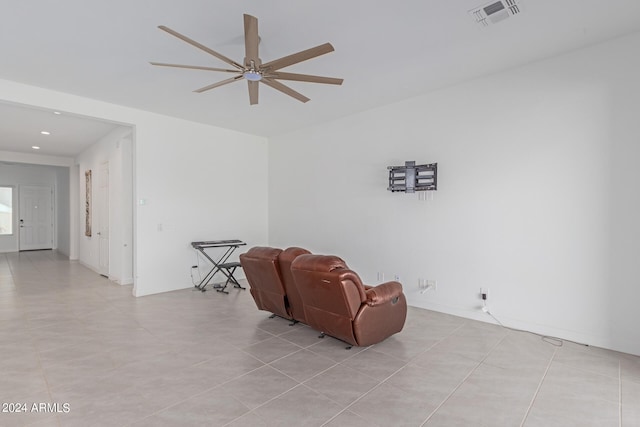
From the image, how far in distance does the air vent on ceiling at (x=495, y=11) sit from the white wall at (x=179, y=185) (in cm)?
489

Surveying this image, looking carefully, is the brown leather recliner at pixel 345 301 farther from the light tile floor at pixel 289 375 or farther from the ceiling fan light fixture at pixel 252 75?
the ceiling fan light fixture at pixel 252 75

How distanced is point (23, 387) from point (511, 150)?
17.0 ft

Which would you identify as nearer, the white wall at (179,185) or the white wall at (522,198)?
the white wall at (522,198)

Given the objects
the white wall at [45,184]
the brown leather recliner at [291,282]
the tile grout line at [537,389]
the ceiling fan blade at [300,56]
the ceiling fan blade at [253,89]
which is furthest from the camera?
the white wall at [45,184]

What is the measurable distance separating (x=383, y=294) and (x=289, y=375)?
1130 millimetres

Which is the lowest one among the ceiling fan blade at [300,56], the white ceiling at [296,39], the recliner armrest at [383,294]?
the recliner armrest at [383,294]

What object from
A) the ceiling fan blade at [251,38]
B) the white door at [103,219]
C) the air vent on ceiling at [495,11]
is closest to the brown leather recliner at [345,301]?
the ceiling fan blade at [251,38]

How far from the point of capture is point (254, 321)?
3984 mm

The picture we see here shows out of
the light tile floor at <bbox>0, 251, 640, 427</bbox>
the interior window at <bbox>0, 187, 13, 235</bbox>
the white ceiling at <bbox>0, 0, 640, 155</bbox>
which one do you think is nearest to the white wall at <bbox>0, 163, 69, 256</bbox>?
the interior window at <bbox>0, 187, 13, 235</bbox>

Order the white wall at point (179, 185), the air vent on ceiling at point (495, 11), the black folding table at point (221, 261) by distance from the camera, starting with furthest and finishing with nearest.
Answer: the black folding table at point (221, 261), the white wall at point (179, 185), the air vent on ceiling at point (495, 11)

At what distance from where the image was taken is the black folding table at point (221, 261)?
5598 millimetres

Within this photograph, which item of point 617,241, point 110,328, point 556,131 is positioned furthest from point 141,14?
point 617,241

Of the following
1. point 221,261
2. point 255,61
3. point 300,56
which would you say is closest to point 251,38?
point 255,61

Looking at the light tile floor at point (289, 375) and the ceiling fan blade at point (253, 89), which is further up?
the ceiling fan blade at point (253, 89)
